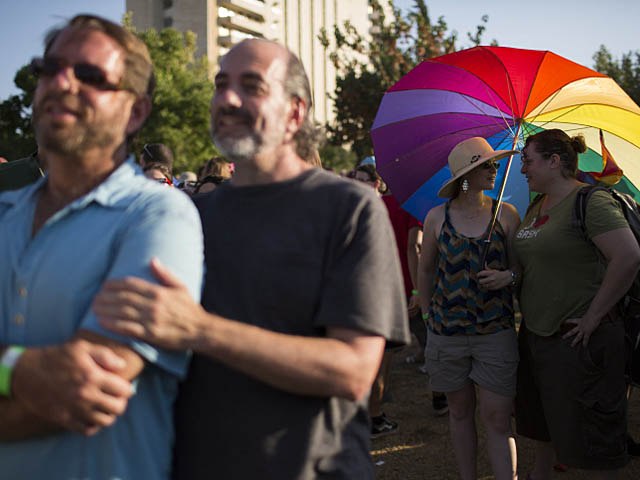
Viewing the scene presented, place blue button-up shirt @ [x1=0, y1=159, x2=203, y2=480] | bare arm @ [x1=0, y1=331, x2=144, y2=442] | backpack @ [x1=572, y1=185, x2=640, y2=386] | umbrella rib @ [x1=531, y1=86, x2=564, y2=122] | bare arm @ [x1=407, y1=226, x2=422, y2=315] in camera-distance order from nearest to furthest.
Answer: bare arm @ [x1=0, y1=331, x2=144, y2=442], blue button-up shirt @ [x1=0, y1=159, x2=203, y2=480], backpack @ [x1=572, y1=185, x2=640, y2=386], umbrella rib @ [x1=531, y1=86, x2=564, y2=122], bare arm @ [x1=407, y1=226, x2=422, y2=315]

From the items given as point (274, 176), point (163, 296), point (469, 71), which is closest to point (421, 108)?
point (469, 71)

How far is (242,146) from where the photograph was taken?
67.4 inches

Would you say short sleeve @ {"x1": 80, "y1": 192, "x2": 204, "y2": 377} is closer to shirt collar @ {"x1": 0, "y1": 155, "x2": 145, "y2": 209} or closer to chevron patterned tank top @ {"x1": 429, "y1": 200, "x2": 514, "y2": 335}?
shirt collar @ {"x1": 0, "y1": 155, "x2": 145, "y2": 209}

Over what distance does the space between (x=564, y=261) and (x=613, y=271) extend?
0.27 meters

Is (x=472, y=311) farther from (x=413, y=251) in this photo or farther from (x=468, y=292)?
(x=413, y=251)

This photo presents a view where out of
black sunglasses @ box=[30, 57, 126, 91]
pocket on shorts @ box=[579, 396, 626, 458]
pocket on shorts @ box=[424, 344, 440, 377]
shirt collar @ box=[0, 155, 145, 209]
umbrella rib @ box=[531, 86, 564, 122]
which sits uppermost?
umbrella rib @ box=[531, 86, 564, 122]

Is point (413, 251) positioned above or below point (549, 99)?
below

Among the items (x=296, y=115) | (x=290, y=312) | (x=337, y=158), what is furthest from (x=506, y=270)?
(x=337, y=158)

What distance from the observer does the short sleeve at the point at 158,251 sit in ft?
4.00

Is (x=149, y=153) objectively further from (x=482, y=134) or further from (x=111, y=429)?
(x=111, y=429)

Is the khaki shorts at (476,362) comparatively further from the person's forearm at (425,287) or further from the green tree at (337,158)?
A: the green tree at (337,158)

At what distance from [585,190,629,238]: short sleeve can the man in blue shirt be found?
102 inches

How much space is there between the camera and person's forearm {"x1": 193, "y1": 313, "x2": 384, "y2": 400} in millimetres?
1287

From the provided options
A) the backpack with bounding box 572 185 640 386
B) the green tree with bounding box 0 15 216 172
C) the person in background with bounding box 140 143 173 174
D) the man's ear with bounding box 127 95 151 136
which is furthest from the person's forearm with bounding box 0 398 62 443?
the green tree with bounding box 0 15 216 172
